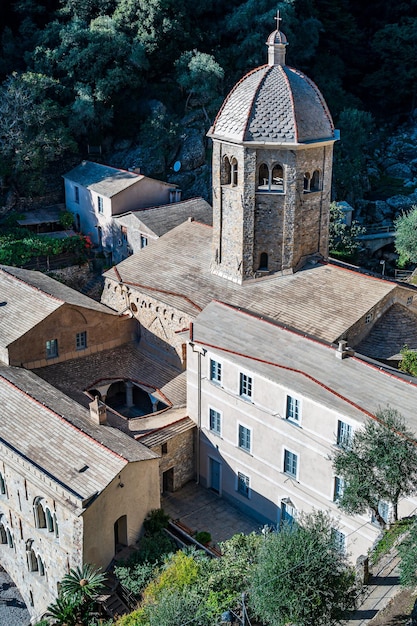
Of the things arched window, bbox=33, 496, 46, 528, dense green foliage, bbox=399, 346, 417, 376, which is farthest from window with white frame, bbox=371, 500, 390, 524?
arched window, bbox=33, 496, 46, 528

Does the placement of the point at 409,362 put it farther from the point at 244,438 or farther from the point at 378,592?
the point at 378,592

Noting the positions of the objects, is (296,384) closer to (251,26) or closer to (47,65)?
(47,65)

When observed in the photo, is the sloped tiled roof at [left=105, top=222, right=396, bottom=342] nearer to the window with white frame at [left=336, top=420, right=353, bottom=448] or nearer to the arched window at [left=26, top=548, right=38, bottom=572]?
the window with white frame at [left=336, top=420, right=353, bottom=448]

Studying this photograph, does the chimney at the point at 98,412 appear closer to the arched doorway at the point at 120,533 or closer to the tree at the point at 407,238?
the arched doorway at the point at 120,533

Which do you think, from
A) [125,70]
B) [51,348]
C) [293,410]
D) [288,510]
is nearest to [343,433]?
[293,410]

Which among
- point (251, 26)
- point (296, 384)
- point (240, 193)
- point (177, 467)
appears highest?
point (251, 26)

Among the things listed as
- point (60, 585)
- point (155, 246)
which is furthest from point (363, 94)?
point (60, 585)
